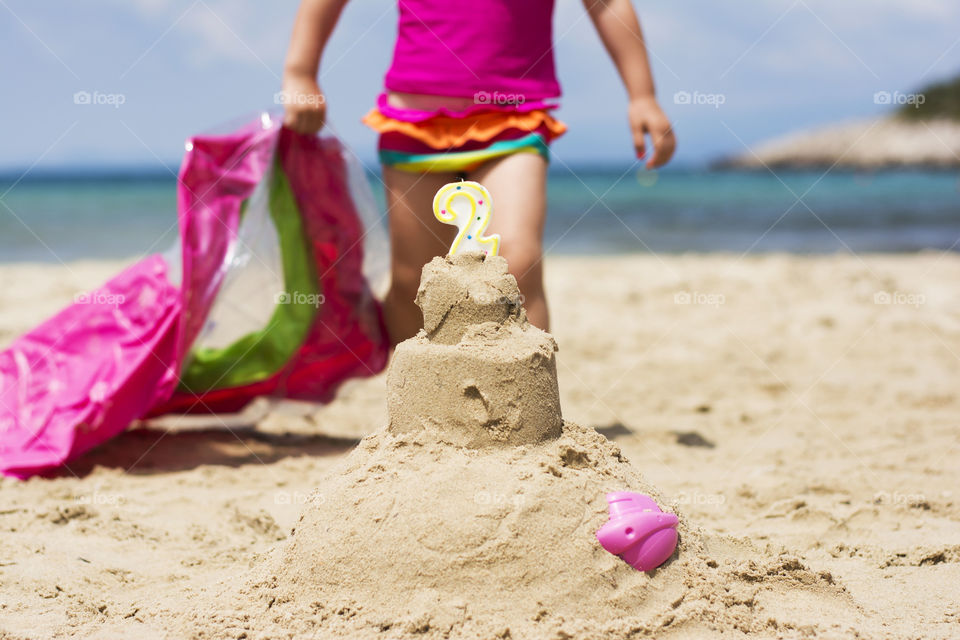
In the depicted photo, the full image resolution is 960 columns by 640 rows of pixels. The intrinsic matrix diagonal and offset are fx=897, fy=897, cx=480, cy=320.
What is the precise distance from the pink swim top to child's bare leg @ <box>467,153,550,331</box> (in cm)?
23

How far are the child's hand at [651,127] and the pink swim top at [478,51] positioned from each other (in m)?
0.28

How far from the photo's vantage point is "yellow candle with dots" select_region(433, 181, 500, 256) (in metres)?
1.97

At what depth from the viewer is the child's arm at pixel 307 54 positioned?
9.66 feet

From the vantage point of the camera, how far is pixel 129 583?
1961 mm

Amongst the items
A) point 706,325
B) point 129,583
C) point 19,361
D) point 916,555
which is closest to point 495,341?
point 129,583

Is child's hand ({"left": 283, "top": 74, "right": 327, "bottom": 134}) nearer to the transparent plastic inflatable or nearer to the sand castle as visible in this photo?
the transparent plastic inflatable

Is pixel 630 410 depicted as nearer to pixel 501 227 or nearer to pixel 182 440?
pixel 501 227

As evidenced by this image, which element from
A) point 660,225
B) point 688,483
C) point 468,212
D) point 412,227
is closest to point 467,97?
point 412,227

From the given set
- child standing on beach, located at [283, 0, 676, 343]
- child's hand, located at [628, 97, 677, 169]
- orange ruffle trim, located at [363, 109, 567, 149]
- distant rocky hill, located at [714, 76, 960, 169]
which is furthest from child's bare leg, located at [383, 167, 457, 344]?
distant rocky hill, located at [714, 76, 960, 169]

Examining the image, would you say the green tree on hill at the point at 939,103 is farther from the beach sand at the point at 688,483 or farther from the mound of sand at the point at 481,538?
the mound of sand at the point at 481,538

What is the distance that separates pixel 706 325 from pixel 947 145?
42.7 metres

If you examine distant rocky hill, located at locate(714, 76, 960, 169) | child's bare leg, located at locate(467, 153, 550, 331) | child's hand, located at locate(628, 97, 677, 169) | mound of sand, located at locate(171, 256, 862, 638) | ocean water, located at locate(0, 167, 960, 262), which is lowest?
mound of sand, located at locate(171, 256, 862, 638)

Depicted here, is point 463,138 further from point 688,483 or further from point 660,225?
point 660,225

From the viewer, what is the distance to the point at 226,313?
3080 millimetres
